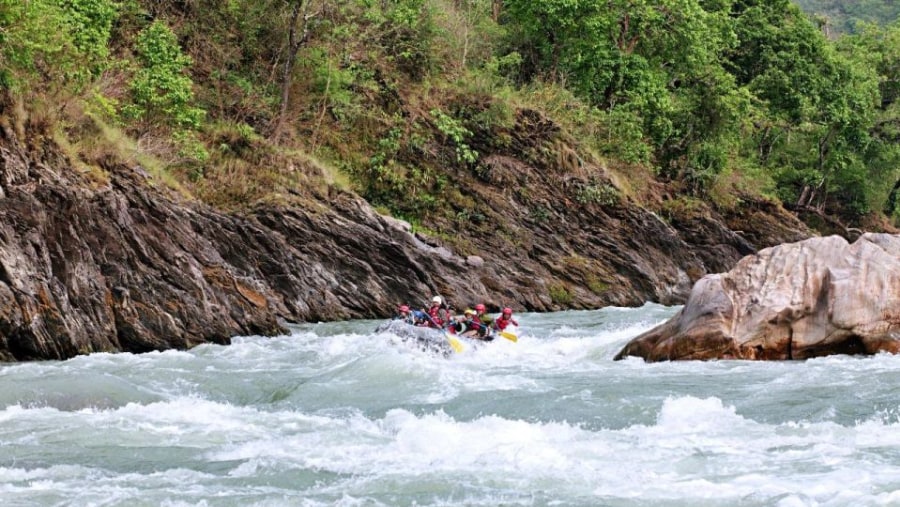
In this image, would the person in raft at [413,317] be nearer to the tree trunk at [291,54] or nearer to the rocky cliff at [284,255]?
the rocky cliff at [284,255]

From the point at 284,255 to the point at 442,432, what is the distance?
1055 cm

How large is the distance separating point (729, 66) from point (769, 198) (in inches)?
315

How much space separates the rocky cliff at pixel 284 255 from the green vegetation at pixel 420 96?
638mm

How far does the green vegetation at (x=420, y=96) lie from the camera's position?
20.2 m

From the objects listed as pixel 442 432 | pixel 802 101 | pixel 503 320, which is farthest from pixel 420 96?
pixel 442 432

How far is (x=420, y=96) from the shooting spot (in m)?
27.1

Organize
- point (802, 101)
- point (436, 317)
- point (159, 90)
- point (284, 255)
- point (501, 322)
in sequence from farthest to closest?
1. point (802, 101)
2. point (159, 90)
3. point (284, 255)
4. point (501, 322)
5. point (436, 317)

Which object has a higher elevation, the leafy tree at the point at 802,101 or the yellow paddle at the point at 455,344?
the leafy tree at the point at 802,101

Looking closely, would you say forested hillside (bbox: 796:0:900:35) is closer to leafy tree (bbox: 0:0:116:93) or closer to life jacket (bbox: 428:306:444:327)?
leafy tree (bbox: 0:0:116:93)

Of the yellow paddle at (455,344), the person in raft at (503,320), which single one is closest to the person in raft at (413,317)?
the yellow paddle at (455,344)

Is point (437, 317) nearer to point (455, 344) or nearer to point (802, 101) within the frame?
point (455, 344)

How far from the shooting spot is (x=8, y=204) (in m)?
13.8

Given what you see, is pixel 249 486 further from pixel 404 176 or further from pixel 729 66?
pixel 729 66

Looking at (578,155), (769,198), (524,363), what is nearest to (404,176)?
(578,155)
